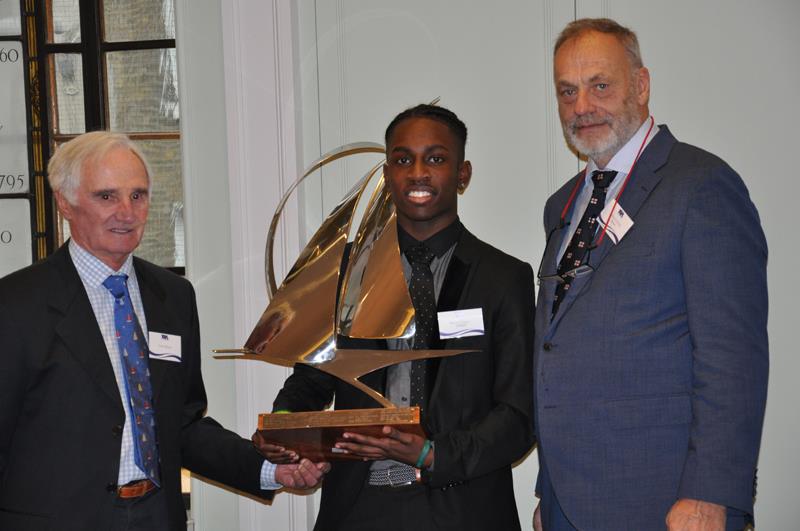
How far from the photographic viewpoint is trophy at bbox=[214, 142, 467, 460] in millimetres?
2271

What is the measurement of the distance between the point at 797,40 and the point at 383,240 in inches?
71.5

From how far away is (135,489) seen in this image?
2.26 meters

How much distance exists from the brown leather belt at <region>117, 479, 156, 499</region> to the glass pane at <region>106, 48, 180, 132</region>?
1.84m

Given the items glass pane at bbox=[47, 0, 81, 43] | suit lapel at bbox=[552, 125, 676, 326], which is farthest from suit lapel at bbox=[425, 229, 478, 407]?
glass pane at bbox=[47, 0, 81, 43]

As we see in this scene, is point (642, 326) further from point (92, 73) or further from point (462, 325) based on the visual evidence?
point (92, 73)

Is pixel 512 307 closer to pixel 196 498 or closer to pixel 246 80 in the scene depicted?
pixel 246 80

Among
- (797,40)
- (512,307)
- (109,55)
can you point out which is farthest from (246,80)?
(797,40)

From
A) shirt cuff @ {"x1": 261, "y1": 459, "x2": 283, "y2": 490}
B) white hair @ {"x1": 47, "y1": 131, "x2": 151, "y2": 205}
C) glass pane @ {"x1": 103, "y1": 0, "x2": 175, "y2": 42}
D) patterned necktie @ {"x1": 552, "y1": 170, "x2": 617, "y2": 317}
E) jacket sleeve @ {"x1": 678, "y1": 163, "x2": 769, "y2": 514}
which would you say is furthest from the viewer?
glass pane @ {"x1": 103, "y1": 0, "x2": 175, "y2": 42}

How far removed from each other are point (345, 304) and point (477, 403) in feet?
1.55

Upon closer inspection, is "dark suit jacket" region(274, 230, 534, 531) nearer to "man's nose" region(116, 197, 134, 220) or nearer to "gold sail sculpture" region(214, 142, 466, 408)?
"gold sail sculpture" region(214, 142, 466, 408)

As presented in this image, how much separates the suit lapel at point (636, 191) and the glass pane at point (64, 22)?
2.60 m

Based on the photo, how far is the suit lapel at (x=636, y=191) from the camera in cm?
214

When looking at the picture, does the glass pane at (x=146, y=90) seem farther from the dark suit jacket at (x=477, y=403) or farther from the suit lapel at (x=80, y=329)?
the dark suit jacket at (x=477, y=403)

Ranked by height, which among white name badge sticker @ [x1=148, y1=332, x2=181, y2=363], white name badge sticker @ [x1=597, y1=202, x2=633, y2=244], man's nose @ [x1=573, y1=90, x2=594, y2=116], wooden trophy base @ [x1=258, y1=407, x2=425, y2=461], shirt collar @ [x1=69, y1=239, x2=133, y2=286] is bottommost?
wooden trophy base @ [x1=258, y1=407, x2=425, y2=461]
